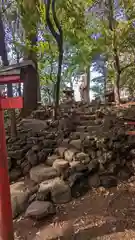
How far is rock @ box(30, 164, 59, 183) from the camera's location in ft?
15.3

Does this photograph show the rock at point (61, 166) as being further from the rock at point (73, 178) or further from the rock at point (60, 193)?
the rock at point (60, 193)

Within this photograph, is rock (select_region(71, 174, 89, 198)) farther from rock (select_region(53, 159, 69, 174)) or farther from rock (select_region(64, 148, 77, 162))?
rock (select_region(64, 148, 77, 162))

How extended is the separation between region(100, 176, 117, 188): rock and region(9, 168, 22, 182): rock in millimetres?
1771

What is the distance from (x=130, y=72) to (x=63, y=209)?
28.0 feet

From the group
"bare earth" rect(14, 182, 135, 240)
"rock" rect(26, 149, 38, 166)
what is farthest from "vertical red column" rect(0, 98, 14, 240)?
"rock" rect(26, 149, 38, 166)

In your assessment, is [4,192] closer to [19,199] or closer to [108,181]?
[19,199]

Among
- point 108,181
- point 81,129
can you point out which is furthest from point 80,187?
point 81,129

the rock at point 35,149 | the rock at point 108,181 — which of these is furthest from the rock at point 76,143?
the rock at point 108,181

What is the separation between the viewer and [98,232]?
3.33 m

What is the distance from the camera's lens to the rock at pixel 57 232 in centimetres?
334

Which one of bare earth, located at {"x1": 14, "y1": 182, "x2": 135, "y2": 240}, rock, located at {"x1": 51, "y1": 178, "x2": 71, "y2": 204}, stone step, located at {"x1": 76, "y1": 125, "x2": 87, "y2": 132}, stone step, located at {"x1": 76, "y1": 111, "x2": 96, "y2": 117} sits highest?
stone step, located at {"x1": 76, "y1": 111, "x2": 96, "y2": 117}

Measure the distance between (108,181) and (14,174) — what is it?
1965 millimetres

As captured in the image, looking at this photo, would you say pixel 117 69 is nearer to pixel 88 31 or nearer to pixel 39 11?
pixel 88 31

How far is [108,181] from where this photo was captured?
14.3 ft
